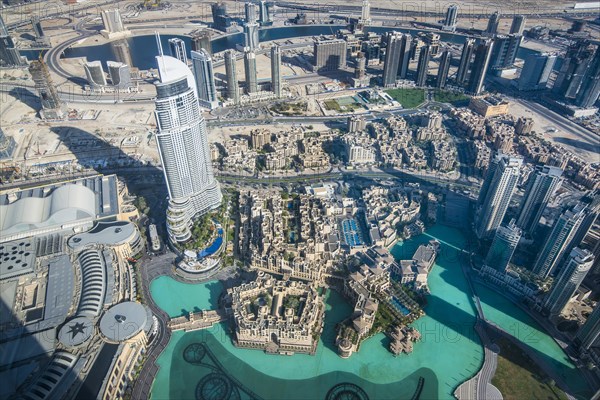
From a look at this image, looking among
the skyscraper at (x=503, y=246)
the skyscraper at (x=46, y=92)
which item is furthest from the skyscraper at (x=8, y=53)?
the skyscraper at (x=503, y=246)

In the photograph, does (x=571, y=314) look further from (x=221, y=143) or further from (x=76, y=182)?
(x=76, y=182)

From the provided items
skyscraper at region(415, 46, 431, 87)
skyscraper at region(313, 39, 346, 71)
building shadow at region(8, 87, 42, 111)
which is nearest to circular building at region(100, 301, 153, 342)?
building shadow at region(8, 87, 42, 111)

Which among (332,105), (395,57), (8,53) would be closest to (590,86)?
(395,57)

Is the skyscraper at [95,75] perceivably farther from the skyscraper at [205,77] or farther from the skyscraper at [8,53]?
the skyscraper at [8,53]

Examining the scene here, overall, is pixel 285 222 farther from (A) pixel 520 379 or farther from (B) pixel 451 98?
(B) pixel 451 98

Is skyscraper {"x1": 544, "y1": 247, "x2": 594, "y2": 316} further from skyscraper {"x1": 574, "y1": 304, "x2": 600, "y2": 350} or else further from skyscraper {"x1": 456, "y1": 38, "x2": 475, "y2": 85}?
skyscraper {"x1": 456, "y1": 38, "x2": 475, "y2": 85}
